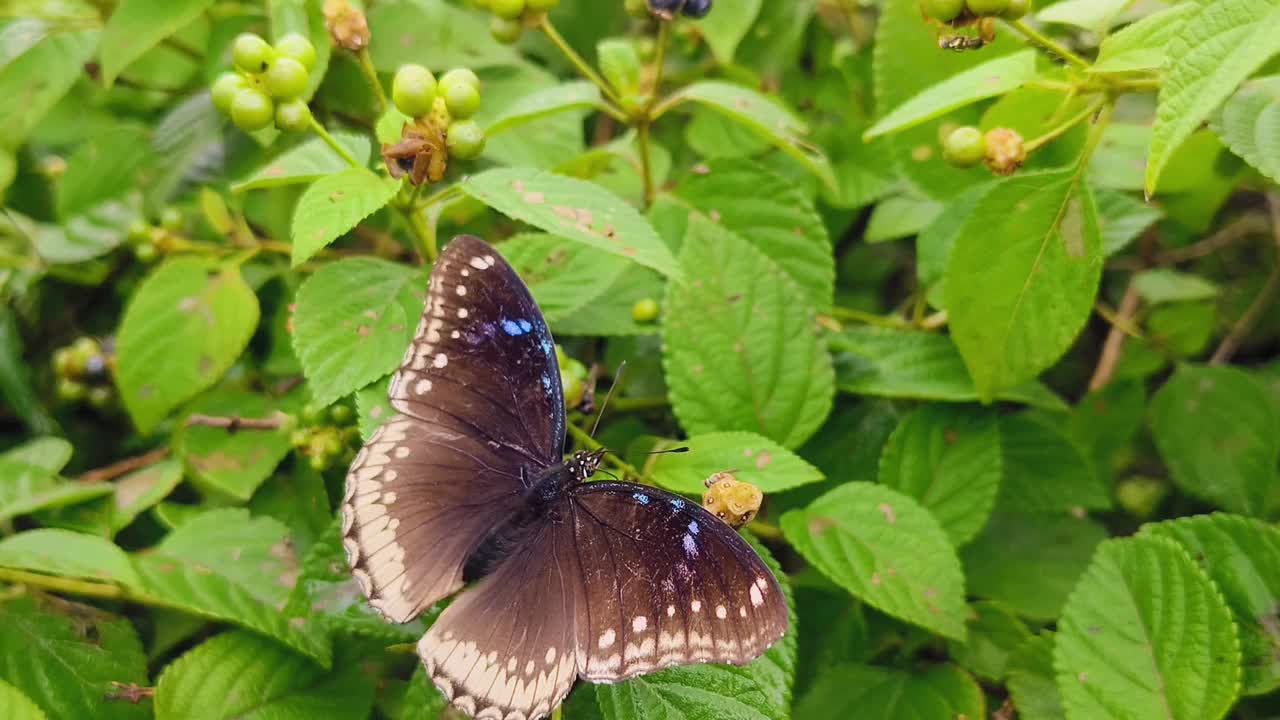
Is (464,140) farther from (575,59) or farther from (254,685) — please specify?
(254,685)

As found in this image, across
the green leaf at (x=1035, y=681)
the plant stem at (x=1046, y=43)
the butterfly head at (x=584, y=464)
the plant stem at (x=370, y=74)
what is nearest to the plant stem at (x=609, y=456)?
the butterfly head at (x=584, y=464)

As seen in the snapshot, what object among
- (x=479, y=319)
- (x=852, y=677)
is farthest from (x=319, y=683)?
(x=852, y=677)

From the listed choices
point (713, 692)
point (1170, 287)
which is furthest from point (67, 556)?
point (1170, 287)

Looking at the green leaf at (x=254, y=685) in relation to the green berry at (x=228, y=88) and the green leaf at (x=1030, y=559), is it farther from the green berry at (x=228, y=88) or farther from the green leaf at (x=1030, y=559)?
the green leaf at (x=1030, y=559)

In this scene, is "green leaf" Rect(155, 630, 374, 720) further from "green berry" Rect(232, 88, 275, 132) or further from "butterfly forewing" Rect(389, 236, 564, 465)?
"green berry" Rect(232, 88, 275, 132)

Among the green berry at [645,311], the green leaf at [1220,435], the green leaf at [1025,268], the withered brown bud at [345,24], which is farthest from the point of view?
the green leaf at [1220,435]

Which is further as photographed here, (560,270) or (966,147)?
(560,270)

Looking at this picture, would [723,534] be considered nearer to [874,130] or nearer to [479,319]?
Answer: [479,319]
